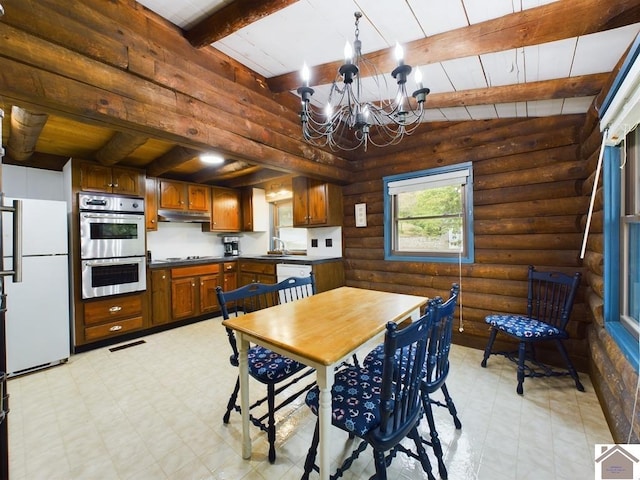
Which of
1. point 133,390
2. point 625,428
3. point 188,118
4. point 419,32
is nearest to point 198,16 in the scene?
point 188,118

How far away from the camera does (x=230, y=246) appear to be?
5.20 meters

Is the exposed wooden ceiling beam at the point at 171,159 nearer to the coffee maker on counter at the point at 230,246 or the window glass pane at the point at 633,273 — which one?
the coffee maker on counter at the point at 230,246

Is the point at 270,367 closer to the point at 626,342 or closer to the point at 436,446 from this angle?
the point at 436,446

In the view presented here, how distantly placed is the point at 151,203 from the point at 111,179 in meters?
0.59

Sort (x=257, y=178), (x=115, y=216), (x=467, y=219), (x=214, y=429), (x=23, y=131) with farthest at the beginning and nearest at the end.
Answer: (x=257, y=178), (x=115, y=216), (x=467, y=219), (x=23, y=131), (x=214, y=429)

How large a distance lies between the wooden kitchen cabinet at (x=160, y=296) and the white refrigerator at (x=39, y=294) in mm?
899

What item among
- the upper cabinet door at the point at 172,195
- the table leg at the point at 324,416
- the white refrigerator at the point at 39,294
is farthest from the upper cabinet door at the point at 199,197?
the table leg at the point at 324,416

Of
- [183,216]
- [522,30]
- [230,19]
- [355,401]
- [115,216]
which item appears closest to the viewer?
[355,401]

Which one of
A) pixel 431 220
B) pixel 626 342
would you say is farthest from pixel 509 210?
pixel 626 342

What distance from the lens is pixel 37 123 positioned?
7.04ft

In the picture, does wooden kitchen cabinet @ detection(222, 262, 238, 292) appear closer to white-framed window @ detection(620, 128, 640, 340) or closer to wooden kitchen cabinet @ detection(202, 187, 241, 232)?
wooden kitchen cabinet @ detection(202, 187, 241, 232)

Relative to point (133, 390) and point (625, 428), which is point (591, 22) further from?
point (133, 390)

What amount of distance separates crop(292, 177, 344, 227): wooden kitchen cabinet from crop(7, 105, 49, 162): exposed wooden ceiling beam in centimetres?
275

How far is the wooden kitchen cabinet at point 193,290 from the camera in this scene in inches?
155
